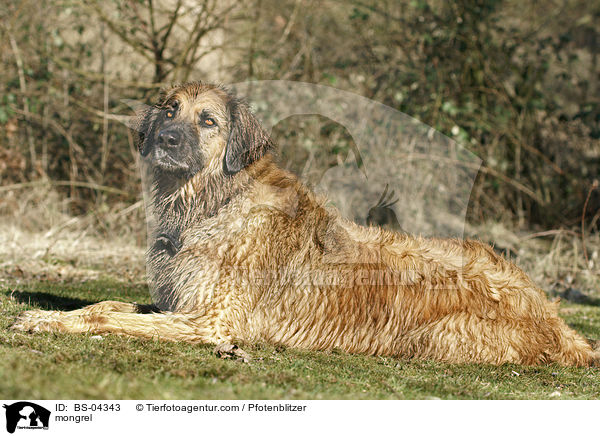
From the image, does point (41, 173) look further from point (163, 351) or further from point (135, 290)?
point (163, 351)

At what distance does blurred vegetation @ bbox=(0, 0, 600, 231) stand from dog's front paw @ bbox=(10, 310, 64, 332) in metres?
6.57

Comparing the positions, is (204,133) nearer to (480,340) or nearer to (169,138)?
(169,138)

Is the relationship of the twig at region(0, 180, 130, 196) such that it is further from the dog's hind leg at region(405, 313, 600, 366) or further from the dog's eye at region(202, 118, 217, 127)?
the dog's hind leg at region(405, 313, 600, 366)

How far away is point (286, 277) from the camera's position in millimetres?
5129

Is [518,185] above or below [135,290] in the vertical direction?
above

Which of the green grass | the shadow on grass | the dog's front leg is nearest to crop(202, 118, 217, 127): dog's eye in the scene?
the dog's front leg

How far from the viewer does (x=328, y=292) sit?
504 cm

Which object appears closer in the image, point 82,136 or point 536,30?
point 82,136

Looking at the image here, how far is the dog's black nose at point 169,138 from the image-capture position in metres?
5.07

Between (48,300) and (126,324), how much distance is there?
5.45 ft

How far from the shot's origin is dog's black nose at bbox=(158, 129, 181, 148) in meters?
5.07

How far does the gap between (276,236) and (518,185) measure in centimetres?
852
